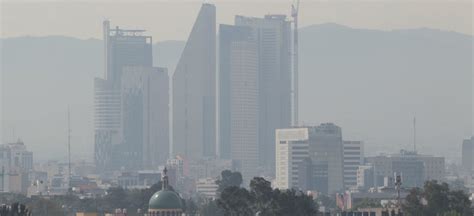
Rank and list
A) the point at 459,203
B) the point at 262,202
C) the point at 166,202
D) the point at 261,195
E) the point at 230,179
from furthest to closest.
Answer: the point at 230,179 < the point at 261,195 < the point at 262,202 < the point at 166,202 < the point at 459,203

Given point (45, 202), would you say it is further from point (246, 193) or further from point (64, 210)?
point (246, 193)

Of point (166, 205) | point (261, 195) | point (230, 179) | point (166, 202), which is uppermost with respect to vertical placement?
point (261, 195)

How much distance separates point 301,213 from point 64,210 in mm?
48617

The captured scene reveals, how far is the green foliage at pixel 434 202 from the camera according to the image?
369 feet

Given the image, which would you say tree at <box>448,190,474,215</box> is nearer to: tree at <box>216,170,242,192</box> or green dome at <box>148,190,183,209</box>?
green dome at <box>148,190,183,209</box>

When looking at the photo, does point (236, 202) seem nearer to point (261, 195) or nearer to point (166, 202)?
point (261, 195)

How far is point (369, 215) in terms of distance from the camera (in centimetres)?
11606

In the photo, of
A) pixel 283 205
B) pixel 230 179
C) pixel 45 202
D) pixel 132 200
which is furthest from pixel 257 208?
pixel 230 179

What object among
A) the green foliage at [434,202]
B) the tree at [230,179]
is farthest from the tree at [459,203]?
the tree at [230,179]

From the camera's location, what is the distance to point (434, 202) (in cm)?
11519

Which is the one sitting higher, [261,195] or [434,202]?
[261,195]

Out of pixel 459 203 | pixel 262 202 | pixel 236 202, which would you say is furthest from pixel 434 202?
pixel 236 202

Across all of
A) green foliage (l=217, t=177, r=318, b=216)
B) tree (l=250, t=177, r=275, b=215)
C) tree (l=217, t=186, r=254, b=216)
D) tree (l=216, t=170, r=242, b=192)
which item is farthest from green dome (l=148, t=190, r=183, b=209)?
tree (l=216, t=170, r=242, b=192)

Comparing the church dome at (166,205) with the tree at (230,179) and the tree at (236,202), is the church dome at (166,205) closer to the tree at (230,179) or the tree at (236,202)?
the tree at (236,202)
